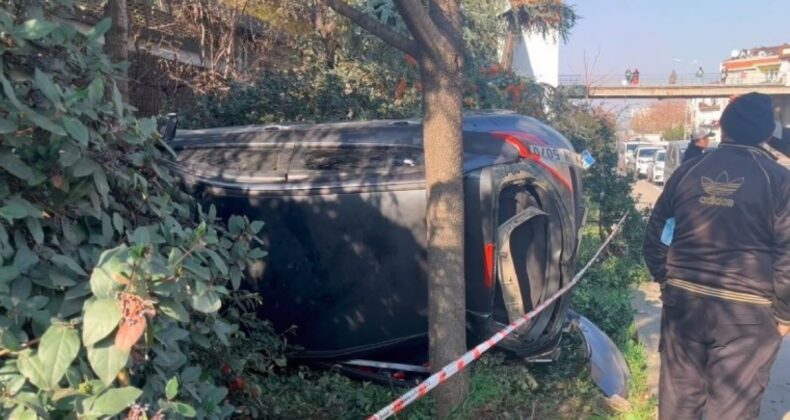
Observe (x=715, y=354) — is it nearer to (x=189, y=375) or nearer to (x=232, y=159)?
(x=189, y=375)

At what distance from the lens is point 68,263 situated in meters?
2.17

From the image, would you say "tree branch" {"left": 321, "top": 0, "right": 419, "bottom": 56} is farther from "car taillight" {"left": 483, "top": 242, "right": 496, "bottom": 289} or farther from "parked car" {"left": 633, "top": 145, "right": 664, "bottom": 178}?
"parked car" {"left": 633, "top": 145, "right": 664, "bottom": 178}

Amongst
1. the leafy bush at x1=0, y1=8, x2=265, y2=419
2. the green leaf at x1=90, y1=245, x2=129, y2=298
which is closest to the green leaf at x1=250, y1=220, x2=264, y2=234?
the leafy bush at x1=0, y1=8, x2=265, y2=419

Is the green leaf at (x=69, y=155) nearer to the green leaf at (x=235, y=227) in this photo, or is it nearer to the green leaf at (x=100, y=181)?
the green leaf at (x=100, y=181)

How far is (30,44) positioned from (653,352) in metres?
6.21

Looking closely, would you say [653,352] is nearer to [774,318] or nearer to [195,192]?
[774,318]

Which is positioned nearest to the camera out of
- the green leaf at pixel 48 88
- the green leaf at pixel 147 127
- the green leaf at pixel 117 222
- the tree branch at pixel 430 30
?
the green leaf at pixel 48 88

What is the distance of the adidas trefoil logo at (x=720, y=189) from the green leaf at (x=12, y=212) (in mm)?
3347

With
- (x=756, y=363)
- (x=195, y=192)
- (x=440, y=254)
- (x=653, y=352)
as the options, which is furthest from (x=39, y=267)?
(x=653, y=352)

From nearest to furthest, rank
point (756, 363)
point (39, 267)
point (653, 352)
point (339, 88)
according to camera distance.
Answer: point (39, 267)
point (756, 363)
point (653, 352)
point (339, 88)

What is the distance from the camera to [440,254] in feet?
13.8

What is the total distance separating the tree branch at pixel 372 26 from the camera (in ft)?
14.0

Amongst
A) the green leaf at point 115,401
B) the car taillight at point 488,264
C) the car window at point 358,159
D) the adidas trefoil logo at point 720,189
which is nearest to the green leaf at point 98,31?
the green leaf at point 115,401

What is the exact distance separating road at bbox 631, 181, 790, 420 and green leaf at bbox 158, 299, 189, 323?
474cm
